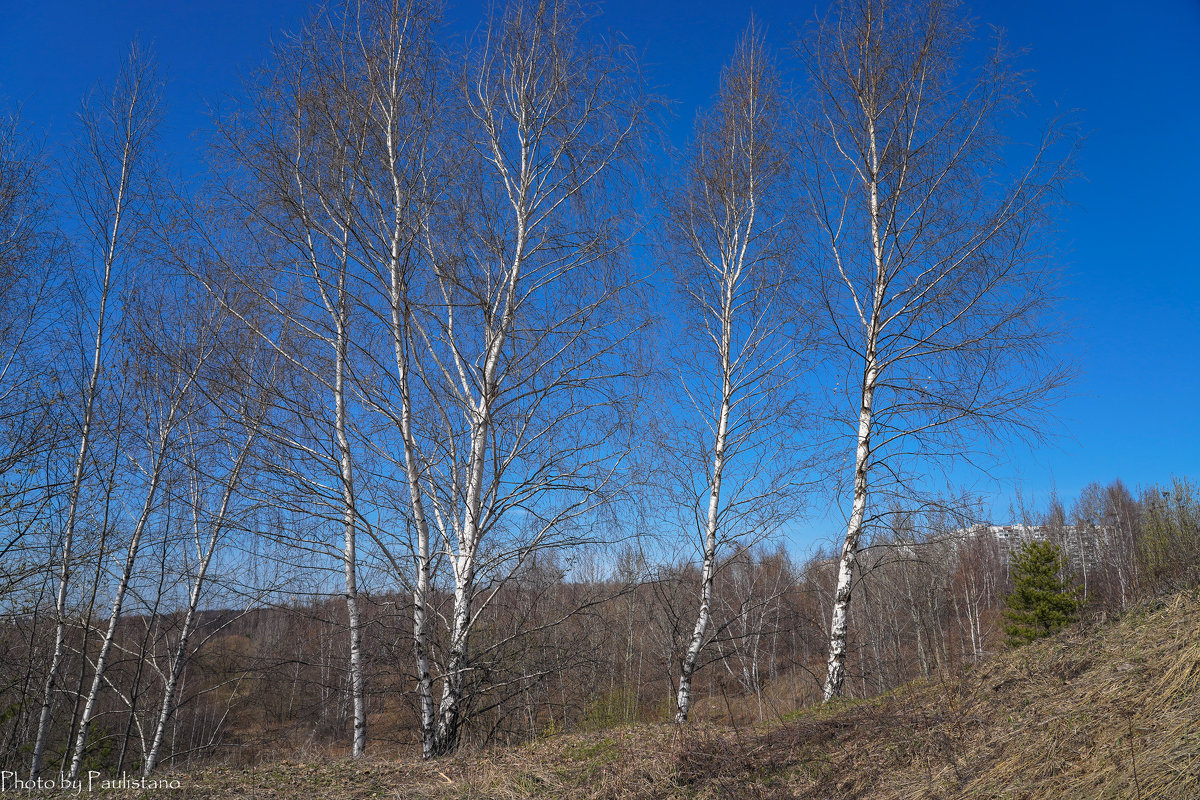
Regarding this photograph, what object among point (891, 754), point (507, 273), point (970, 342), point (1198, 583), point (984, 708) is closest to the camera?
point (891, 754)

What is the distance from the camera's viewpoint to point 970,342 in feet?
Result: 25.2

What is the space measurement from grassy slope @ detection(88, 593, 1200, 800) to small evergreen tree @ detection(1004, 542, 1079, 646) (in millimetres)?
16117

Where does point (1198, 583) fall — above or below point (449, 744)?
above

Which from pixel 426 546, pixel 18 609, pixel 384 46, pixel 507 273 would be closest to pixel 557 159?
pixel 507 273

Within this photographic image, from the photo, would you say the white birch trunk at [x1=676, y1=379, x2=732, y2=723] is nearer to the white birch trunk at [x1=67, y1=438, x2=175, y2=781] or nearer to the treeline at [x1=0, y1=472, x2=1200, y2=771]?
the treeline at [x1=0, y1=472, x2=1200, y2=771]

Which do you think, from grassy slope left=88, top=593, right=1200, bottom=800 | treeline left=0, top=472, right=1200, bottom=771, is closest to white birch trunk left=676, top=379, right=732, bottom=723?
treeline left=0, top=472, right=1200, bottom=771

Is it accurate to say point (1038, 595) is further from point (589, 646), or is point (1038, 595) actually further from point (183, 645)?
point (183, 645)

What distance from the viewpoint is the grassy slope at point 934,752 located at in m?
3.12

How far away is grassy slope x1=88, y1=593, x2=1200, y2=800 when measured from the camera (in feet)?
10.3

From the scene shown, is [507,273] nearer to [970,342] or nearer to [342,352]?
[342,352]

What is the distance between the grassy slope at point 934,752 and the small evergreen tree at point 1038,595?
52.9 feet

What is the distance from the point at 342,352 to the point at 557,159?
2.99 meters

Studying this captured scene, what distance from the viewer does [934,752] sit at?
12.7 feet

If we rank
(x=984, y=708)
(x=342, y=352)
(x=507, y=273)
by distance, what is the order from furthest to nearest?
(x=507, y=273) < (x=342, y=352) < (x=984, y=708)
